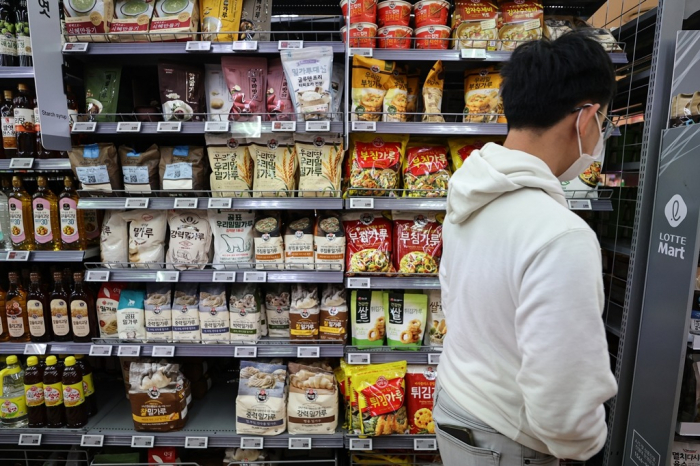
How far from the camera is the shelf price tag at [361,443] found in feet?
7.14

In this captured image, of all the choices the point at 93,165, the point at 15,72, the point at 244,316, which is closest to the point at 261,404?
the point at 244,316

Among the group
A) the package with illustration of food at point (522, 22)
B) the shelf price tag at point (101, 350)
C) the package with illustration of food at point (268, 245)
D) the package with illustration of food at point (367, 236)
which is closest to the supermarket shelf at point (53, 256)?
the shelf price tag at point (101, 350)

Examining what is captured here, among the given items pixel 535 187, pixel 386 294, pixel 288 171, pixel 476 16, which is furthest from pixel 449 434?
pixel 476 16

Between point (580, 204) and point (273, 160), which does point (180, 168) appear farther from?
point (580, 204)

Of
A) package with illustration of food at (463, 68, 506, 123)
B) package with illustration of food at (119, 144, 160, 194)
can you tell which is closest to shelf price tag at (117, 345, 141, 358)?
package with illustration of food at (119, 144, 160, 194)

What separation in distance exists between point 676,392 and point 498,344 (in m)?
1.45

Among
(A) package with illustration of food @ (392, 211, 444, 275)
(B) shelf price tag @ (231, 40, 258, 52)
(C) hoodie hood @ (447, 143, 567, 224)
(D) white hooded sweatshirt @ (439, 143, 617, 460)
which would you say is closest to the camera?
(D) white hooded sweatshirt @ (439, 143, 617, 460)

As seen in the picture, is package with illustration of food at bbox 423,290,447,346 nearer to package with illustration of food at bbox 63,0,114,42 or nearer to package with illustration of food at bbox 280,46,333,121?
package with illustration of food at bbox 280,46,333,121

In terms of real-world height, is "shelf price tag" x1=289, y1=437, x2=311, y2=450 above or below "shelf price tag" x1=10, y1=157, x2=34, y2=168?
below

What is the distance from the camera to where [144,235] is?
2311mm

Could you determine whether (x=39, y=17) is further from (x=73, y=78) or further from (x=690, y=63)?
(x=690, y=63)

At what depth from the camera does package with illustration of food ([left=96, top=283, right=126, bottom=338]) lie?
7.52ft

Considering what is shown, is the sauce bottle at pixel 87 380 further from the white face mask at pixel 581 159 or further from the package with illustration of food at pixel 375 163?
the white face mask at pixel 581 159

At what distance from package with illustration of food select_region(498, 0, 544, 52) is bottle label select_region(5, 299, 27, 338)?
118 inches
